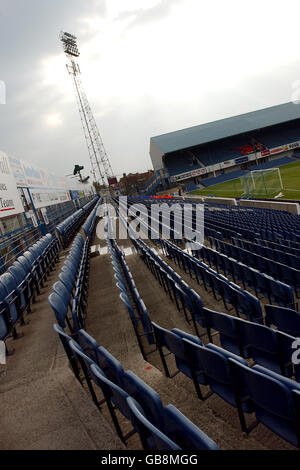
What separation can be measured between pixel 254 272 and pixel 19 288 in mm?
3669

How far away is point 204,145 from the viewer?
49.9m

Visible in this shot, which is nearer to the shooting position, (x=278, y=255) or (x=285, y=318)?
(x=285, y=318)

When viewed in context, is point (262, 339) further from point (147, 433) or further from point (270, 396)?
point (147, 433)

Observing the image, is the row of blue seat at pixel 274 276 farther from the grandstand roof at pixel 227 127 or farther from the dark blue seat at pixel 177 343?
the grandstand roof at pixel 227 127

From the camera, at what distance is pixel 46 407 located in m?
2.74

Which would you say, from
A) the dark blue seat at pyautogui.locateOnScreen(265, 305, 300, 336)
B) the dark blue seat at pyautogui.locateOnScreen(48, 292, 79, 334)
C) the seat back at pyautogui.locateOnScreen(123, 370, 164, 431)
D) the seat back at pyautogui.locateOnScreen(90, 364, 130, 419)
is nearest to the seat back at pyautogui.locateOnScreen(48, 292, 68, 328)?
the dark blue seat at pyautogui.locateOnScreen(48, 292, 79, 334)

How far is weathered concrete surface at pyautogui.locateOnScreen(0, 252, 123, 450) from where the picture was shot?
7.50 feet

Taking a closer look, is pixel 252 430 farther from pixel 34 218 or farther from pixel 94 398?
pixel 34 218

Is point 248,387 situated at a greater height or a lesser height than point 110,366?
lesser

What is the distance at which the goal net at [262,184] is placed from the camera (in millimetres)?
21812

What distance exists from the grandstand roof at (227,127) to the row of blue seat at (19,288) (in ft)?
133

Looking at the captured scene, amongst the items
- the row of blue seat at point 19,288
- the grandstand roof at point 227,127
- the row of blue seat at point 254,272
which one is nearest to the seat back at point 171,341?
the row of blue seat at point 254,272

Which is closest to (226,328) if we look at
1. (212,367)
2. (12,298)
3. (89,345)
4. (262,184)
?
(212,367)
